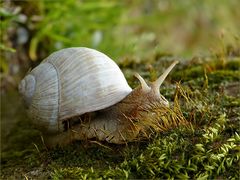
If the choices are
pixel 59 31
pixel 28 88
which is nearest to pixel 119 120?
pixel 28 88

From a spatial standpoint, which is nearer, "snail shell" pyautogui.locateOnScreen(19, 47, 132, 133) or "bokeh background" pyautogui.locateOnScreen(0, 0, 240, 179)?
"snail shell" pyautogui.locateOnScreen(19, 47, 132, 133)

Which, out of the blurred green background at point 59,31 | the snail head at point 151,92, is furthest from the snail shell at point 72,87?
the blurred green background at point 59,31

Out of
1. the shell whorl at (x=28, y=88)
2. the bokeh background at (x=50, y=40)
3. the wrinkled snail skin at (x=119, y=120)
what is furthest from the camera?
the bokeh background at (x=50, y=40)

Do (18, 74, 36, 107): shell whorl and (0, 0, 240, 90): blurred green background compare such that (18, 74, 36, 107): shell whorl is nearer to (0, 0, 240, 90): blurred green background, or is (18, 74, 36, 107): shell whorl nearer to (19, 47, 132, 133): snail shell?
(19, 47, 132, 133): snail shell

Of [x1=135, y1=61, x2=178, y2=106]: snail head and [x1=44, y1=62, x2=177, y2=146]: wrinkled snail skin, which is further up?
[x1=135, y1=61, x2=178, y2=106]: snail head

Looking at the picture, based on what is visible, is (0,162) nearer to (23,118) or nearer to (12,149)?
(12,149)

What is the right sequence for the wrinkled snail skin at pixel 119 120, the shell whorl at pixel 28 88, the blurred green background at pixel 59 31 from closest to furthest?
the wrinkled snail skin at pixel 119 120, the shell whorl at pixel 28 88, the blurred green background at pixel 59 31

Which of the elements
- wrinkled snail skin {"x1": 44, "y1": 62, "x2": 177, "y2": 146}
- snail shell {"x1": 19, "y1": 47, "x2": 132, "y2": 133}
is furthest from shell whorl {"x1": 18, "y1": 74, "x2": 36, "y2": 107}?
wrinkled snail skin {"x1": 44, "y1": 62, "x2": 177, "y2": 146}

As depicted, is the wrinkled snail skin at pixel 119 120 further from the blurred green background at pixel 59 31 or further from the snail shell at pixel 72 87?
the blurred green background at pixel 59 31
